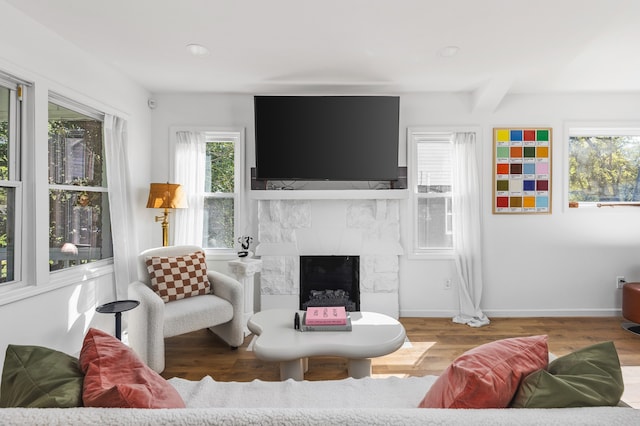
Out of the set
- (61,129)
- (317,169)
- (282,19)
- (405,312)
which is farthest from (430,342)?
(61,129)

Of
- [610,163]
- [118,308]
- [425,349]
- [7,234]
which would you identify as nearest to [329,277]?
[425,349]

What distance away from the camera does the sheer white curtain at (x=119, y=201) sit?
3211 mm

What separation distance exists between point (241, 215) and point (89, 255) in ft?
4.63

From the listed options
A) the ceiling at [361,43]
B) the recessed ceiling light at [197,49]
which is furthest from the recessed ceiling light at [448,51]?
the recessed ceiling light at [197,49]

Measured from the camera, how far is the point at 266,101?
11.7 ft

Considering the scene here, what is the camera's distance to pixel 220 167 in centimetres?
401

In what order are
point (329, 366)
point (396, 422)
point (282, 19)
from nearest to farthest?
1. point (396, 422)
2. point (282, 19)
3. point (329, 366)

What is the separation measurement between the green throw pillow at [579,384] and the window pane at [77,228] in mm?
2993

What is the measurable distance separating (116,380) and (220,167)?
10.1ft

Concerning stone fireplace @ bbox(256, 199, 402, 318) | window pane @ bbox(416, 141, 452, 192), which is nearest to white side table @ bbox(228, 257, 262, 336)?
stone fireplace @ bbox(256, 199, 402, 318)

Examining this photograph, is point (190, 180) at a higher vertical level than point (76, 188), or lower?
higher

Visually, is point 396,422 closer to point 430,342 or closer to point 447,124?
point 430,342

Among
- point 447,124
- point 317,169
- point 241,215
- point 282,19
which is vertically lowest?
point 241,215

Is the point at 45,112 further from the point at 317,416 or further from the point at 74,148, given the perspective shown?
the point at 317,416
